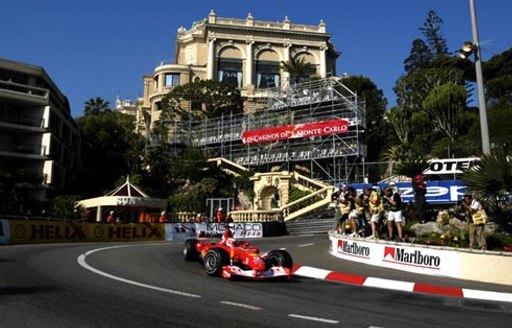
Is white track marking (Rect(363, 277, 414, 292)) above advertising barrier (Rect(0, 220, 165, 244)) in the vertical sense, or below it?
below

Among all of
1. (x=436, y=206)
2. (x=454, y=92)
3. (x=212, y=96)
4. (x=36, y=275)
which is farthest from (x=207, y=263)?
(x=212, y=96)

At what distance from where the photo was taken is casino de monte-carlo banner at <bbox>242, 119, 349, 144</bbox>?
53000mm

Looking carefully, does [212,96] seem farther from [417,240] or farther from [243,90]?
[417,240]

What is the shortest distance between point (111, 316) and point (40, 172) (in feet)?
159

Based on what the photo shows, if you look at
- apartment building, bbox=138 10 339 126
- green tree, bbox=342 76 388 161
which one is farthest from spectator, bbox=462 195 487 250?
apartment building, bbox=138 10 339 126

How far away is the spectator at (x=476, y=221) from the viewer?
1427 cm

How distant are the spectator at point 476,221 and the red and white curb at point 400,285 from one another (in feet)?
9.26

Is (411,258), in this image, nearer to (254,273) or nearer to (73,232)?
(254,273)

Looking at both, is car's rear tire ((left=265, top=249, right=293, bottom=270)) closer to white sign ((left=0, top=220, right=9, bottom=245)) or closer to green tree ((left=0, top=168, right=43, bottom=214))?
white sign ((left=0, top=220, right=9, bottom=245))

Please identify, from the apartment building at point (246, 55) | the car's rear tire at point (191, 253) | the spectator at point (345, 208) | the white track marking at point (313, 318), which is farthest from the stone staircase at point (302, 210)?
the apartment building at point (246, 55)

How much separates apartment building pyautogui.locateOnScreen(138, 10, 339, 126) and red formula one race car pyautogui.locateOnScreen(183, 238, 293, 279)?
2818 inches

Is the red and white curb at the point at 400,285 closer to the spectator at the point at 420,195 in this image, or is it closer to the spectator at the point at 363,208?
the spectator at the point at 363,208

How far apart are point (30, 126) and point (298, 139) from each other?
27.7 metres

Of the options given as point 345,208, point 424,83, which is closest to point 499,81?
point 424,83
